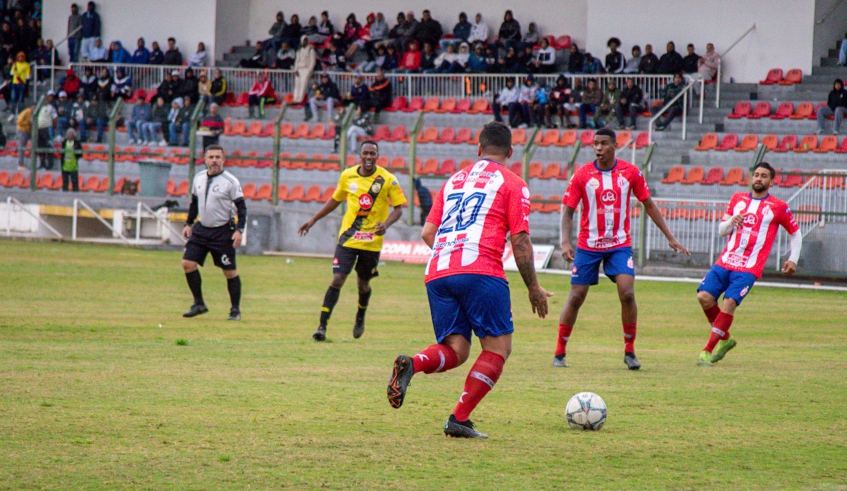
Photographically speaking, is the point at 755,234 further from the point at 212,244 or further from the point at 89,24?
the point at 89,24

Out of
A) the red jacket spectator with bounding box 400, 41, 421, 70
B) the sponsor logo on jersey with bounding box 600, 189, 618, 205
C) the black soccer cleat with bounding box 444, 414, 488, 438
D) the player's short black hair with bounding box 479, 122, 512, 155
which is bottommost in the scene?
the black soccer cleat with bounding box 444, 414, 488, 438

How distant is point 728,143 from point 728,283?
1556 cm

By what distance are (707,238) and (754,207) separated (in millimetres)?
10917

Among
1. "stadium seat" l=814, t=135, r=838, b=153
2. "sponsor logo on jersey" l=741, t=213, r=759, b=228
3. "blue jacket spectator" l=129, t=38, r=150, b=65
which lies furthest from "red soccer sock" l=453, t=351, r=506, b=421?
"blue jacket spectator" l=129, t=38, r=150, b=65

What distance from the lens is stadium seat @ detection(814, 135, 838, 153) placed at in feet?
73.8

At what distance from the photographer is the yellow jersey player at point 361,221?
10930mm

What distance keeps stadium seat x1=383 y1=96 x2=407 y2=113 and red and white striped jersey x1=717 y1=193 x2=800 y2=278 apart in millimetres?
19877

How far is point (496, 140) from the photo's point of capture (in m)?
5.99

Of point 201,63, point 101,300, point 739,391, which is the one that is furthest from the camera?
point 201,63

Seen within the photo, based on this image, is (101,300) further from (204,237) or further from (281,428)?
(281,428)

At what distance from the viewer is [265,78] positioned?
3028cm

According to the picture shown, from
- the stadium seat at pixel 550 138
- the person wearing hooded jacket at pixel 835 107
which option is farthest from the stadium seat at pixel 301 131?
the person wearing hooded jacket at pixel 835 107

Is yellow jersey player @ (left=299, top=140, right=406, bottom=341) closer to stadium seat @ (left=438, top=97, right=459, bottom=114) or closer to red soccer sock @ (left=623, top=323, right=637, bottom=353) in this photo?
red soccer sock @ (left=623, top=323, right=637, bottom=353)

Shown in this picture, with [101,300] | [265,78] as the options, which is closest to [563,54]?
[265,78]
